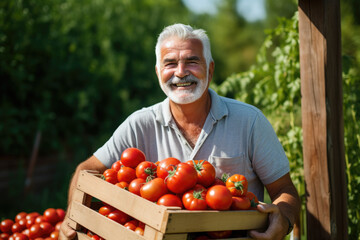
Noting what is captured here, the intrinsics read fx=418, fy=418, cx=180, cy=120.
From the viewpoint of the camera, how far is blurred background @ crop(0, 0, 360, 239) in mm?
3695

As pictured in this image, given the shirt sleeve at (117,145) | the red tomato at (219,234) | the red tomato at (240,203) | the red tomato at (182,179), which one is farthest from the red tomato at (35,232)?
the red tomato at (240,203)

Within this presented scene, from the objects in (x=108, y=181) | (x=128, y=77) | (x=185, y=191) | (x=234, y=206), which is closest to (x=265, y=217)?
(x=234, y=206)

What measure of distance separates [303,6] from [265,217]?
1393 mm

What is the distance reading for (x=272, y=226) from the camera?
213cm

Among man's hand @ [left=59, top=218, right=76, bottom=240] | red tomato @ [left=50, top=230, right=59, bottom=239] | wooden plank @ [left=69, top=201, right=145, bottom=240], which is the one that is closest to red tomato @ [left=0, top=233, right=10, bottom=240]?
red tomato @ [left=50, top=230, right=59, bottom=239]

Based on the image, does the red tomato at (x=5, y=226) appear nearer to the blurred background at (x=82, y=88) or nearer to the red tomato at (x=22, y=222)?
the red tomato at (x=22, y=222)

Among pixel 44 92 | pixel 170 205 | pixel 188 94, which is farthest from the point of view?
pixel 44 92

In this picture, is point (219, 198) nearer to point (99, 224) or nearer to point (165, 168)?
point (165, 168)

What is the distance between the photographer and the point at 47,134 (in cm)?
632

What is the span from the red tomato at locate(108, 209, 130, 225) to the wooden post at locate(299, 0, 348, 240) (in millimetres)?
1220

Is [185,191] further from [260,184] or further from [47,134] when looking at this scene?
[47,134]

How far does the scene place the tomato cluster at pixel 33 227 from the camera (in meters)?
3.12

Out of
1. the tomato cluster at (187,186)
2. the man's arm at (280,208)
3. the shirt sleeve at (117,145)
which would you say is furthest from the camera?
the shirt sleeve at (117,145)

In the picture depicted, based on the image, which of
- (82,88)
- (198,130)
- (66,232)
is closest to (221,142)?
(198,130)
